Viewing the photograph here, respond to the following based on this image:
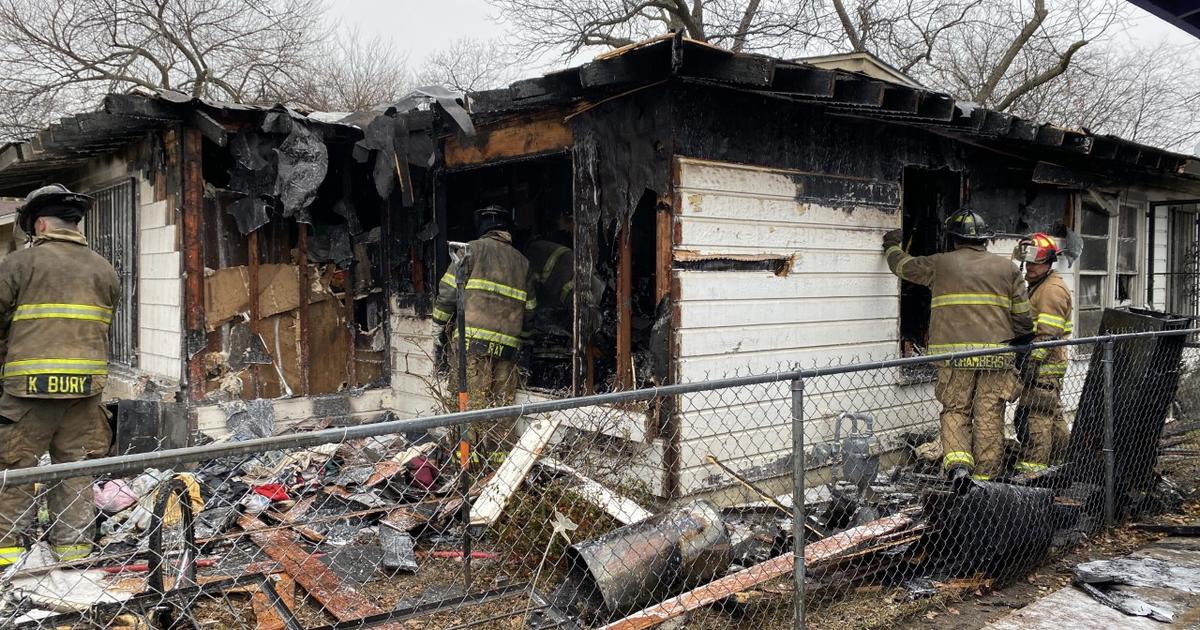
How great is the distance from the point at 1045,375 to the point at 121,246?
8619 millimetres

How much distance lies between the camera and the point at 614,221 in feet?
18.4

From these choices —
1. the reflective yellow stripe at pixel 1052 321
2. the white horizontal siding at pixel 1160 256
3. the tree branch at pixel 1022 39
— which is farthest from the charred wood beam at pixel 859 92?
the tree branch at pixel 1022 39

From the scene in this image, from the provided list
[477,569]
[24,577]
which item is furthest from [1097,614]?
[24,577]

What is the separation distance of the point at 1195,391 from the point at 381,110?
27.6 feet

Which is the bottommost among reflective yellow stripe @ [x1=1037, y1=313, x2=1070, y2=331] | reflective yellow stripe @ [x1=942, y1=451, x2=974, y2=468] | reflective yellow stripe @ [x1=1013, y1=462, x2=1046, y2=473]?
reflective yellow stripe @ [x1=1013, y1=462, x2=1046, y2=473]

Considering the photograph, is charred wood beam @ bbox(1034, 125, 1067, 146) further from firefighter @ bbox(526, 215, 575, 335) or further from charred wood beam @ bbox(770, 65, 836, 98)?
firefighter @ bbox(526, 215, 575, 335)

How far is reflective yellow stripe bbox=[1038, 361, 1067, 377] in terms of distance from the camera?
21.2 ft

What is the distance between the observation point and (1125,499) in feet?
17.9

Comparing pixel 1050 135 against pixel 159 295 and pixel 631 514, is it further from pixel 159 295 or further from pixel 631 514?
pixel 159 295

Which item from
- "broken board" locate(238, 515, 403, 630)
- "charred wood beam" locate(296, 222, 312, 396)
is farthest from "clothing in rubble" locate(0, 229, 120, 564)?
"charred wood beam" locate(296, 222, 312, 396)

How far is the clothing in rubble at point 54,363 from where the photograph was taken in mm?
4766

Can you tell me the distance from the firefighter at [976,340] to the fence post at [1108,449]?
0.76m

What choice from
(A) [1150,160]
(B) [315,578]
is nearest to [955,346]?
(A) [1150,160]

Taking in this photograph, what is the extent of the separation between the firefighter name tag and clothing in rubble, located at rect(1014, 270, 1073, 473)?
6.70m
